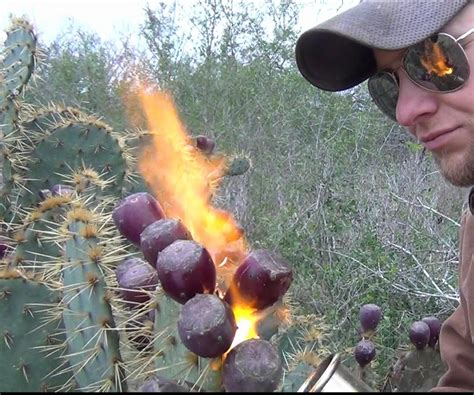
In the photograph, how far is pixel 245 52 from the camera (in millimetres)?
7703

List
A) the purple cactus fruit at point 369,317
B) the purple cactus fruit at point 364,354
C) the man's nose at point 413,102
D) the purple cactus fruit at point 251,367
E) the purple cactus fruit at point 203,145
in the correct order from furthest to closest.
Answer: the purple cactus fruit at point 203,145 < the purple cactus fruit at point 369,317 < the purple cactus fruit at point 364,354 < the man's nose at point 413,102 < the purple cactus fruit at point 251,367

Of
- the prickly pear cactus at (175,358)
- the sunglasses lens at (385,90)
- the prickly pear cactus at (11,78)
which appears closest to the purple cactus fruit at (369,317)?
the sunglasses lens at (385,90)

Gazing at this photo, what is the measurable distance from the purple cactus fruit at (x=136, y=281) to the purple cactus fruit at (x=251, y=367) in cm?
38

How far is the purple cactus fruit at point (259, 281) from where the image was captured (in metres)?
0.90

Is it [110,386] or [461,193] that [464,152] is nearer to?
[110,386]

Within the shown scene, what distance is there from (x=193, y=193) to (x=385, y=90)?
0.51 metres

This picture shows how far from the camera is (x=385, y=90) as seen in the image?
1619 millimetres

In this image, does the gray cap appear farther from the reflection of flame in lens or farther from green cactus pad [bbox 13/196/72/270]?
green cactus pad [bbox 13/196/72/270]

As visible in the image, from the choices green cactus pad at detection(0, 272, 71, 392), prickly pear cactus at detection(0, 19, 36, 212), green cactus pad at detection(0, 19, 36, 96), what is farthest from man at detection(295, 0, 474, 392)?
green cactus pad at detection(0, 19, 36, 96)

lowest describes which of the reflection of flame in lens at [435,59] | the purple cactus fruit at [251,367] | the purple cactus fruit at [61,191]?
the purple cactus fruit at [61,191]

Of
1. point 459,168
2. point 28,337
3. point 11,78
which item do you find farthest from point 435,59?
point 11,78

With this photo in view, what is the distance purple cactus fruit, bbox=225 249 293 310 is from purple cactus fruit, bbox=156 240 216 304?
35mm

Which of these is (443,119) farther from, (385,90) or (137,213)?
→ (137,213)

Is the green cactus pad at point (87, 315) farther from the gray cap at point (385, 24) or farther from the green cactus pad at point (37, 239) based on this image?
the gray cap at point (385, 24)
